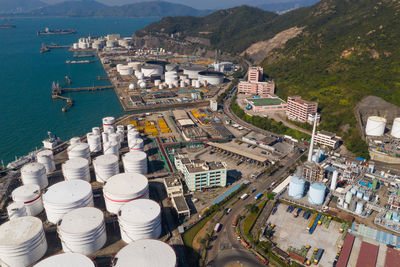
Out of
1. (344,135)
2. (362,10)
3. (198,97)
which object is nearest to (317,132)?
(344,135)

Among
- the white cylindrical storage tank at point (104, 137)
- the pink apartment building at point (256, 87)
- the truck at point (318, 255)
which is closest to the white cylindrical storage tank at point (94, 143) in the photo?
the white cylindrical storage tank at point (104, 137)

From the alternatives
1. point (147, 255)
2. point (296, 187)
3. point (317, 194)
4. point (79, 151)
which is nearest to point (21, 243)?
point (147, 255)

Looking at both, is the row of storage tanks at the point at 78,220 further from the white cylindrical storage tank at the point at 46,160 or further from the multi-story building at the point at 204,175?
the multi-story building at the point at 204,175

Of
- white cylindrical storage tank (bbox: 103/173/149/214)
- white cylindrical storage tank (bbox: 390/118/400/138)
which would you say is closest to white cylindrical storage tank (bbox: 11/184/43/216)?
white cylindrical storage tank (bbox: 103/173/149/214)

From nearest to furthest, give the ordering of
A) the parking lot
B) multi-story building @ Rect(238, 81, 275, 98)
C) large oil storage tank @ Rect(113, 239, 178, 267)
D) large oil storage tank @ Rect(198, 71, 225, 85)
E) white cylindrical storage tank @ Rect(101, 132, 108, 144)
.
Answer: large oil storage tank @ Rect(113, 239, 178, 267) → the parking lot → white cylindrical storage tank @ Rect(101, 132, 108, 144) → multi-story building @ Rect(238, 81, 275, 98) → large oil storage tank @ Rect(198, 71, 225, 85)

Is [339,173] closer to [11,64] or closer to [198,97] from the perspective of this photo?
[198,97]

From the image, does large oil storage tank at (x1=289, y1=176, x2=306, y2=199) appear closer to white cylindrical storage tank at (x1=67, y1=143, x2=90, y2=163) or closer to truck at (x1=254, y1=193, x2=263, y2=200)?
truck at (x1=254, y1=193, x2=263, y2=200)

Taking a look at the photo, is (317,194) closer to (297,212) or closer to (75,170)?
(297,212)
